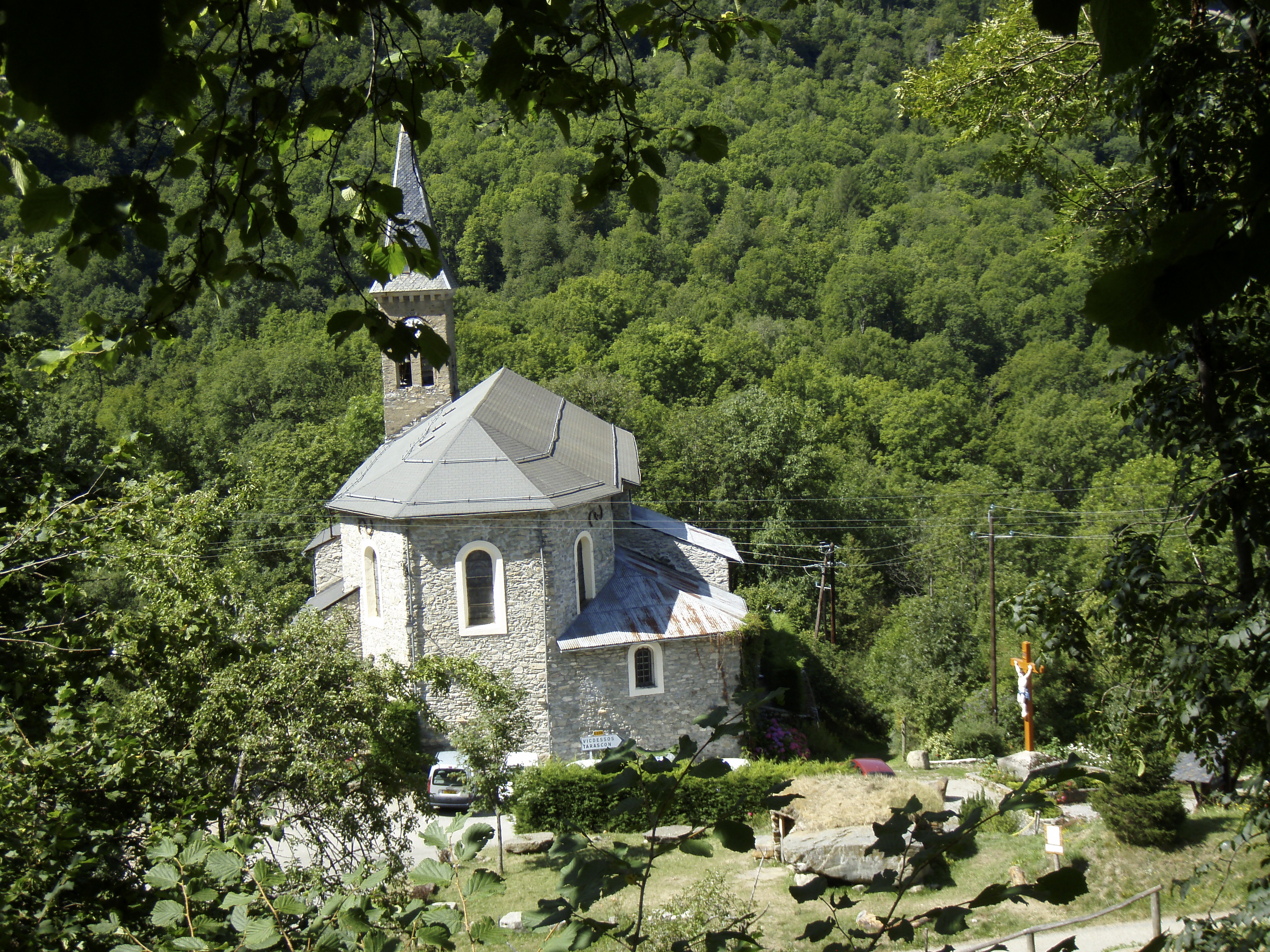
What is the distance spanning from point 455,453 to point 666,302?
4201 cm

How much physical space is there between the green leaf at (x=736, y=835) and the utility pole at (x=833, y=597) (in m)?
24.9

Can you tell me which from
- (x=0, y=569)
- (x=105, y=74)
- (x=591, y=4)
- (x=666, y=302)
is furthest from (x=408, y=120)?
(x=666, y=302)

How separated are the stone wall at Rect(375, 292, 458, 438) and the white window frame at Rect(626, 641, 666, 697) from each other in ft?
31.4

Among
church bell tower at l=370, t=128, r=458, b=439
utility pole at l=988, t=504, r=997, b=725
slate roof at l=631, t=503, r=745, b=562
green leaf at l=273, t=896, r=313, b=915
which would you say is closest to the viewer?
green leaf at l=273, t=896, r=313, b=915

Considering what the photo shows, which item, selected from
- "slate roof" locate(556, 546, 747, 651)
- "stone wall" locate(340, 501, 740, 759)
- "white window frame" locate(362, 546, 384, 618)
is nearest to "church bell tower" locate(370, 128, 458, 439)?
"white window frame" locate(362, 546, 384, 618)

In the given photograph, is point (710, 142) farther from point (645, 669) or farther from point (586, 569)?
point (586, 569)

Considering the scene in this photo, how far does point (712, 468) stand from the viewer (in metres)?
31.7

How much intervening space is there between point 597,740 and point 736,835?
15855 mm

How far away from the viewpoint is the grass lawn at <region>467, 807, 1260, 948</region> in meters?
10.5

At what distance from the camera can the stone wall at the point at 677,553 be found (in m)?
22.0

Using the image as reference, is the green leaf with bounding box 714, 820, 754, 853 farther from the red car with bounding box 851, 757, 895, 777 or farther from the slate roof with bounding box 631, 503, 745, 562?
the slate roof with bounding box 631, 503, 745, 562

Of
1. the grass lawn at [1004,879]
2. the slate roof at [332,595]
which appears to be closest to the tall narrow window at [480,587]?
the slate roof at [332,595]

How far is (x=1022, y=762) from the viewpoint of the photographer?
16.7 m

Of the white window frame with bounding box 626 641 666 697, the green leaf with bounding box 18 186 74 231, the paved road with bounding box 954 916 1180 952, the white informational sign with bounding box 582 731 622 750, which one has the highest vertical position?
the green leaf with bounding box 18 186 74 231
